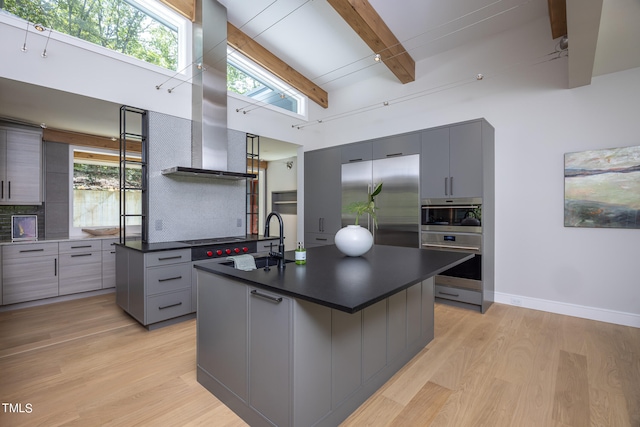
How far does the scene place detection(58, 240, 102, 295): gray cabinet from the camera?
3766 mm

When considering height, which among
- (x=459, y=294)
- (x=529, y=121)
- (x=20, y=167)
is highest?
(x=529, y=121)

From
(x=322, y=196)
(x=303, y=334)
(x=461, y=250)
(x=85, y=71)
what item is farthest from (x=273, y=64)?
(x=303, y=334)

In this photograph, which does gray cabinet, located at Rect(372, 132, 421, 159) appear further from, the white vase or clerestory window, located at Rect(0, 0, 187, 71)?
clerestory window, located at Rect(0, 0, 187, 71)

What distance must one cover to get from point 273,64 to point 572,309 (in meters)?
5.21

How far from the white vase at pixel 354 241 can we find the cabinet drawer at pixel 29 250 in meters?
3.78

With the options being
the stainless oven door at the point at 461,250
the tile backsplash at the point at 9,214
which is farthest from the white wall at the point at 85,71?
the stainless oven door at the point at 461,250

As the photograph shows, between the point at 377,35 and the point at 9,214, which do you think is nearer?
the point at 377,35

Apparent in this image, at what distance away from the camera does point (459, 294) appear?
358 centimetres

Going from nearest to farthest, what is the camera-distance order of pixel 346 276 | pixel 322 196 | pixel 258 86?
pixel 346 276 → pixel 258 86 → pixel 322 196

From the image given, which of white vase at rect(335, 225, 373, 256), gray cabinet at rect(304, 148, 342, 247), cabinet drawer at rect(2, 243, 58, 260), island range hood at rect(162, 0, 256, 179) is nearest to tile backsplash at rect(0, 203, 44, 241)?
cabinet drawer at rect(2, 243, 58, 260)

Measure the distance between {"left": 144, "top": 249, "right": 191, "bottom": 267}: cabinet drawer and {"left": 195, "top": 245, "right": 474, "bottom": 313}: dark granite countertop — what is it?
1.31 m

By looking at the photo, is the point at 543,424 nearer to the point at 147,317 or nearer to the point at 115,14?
the point at 147,317

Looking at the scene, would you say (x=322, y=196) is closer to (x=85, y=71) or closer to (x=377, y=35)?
(x=377, y=35)

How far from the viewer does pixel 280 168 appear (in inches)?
263
